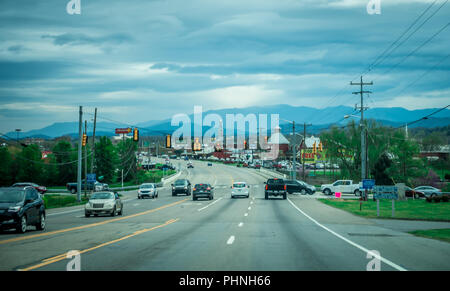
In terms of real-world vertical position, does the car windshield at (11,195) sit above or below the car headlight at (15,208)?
above

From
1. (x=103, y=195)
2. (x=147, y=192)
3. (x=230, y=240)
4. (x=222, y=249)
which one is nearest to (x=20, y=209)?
(x=230, y=240)

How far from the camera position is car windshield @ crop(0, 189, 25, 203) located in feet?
67.5

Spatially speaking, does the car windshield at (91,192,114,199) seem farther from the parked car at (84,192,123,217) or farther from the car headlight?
the car headlight

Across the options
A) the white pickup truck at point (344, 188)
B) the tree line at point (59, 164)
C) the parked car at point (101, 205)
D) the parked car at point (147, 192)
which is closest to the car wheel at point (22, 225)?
the parked car at point (101, 205)

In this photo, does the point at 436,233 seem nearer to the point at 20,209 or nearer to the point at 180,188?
the point at 20,209

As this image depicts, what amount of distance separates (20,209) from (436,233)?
16877mm

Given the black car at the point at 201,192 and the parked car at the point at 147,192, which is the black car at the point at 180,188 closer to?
the parked car at the point at 147,192

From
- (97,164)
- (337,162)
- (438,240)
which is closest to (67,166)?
(97,164)

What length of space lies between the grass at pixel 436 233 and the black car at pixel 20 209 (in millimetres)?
15923

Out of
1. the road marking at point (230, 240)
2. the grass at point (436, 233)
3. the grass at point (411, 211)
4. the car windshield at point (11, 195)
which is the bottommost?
the grass at point (411, 211)

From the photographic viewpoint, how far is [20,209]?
20.1 meters

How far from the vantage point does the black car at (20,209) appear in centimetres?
1975

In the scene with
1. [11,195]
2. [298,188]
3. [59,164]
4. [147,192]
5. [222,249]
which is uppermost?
[59,164]
